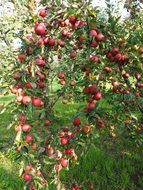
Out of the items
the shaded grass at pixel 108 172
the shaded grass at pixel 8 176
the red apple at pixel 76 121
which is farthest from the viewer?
the shaded grass at pixel 8 176

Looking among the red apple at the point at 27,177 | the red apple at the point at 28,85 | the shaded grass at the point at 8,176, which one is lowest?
the shaded grass at the point at 8,176

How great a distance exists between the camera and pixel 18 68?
3277 mm

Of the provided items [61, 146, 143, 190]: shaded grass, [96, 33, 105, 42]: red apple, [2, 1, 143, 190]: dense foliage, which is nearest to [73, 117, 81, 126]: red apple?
[2, 1, 143, 190]: dense foliage

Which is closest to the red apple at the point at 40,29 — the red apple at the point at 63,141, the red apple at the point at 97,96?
the red apple at the point at 97,96

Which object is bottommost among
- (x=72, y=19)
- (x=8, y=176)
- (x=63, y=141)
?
(x=8, y=176)

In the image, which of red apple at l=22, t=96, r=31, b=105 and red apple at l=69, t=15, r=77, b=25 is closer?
red apple at l=22, t=96, r=31, b=105

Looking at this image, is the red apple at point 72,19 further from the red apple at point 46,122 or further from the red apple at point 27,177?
the red apple at point 27,177

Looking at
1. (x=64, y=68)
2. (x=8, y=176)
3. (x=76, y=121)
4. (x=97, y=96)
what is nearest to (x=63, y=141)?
(x=76, y=121)

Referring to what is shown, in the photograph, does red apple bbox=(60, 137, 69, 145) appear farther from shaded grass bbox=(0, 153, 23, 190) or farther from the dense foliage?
shaded grass bbox=(0, 153, 23, 190)

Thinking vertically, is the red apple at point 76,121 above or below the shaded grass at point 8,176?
above

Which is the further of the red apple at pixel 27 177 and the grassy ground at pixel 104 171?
the grassy ground at pixel 104 171

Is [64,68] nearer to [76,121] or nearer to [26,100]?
[76,121]

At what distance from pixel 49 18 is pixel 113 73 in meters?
1.03

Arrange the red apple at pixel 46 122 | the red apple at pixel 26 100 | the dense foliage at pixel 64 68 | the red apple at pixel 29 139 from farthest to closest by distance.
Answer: the red apple at pixel 46 122
the red apple at pixel 29 139
the dense foliage at pixel 64 68
the red apple at pixel 26 100
